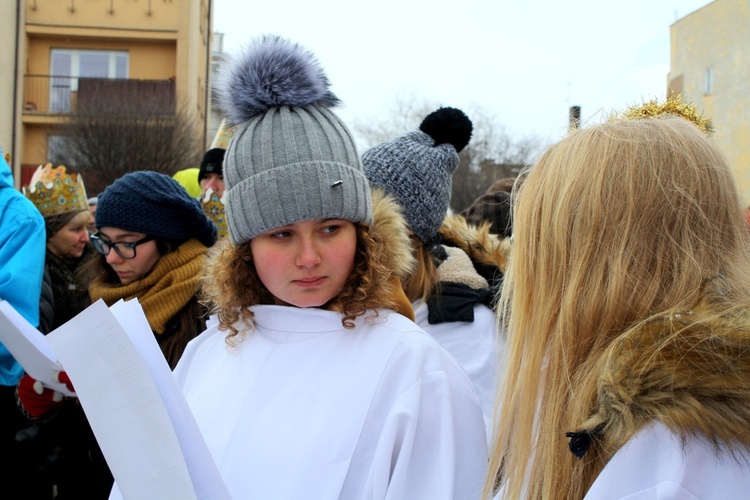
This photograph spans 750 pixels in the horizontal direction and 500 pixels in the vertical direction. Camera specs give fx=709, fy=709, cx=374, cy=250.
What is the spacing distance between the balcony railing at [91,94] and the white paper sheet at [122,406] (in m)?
18.5

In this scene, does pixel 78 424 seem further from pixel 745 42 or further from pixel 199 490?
pixel 745 42

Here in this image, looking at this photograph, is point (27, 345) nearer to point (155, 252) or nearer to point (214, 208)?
point (155, 252)

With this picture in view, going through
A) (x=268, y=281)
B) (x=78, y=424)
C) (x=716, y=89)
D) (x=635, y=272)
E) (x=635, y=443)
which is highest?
(x=716, y=89)

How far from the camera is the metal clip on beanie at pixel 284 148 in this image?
1900 millimetres

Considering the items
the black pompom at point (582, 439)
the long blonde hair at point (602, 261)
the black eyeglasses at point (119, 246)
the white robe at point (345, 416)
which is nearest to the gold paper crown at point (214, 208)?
the black eyeglasses at point (119, 246)

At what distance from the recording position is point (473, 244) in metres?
3.21

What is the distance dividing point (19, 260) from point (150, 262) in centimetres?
72

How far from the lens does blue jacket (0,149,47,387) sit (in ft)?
10.7

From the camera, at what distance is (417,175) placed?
2824mm

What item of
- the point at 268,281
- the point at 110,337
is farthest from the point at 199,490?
the point at 268,281

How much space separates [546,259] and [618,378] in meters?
0.30

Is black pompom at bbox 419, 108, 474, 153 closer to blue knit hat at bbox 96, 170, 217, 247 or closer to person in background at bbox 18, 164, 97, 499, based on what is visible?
blue knit hat at bbox 96, 170, 217, 247

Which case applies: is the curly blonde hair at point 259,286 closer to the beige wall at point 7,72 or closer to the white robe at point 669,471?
the white robe at point 669,471

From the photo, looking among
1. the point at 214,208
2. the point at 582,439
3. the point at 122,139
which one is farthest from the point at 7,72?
the point at 582,439
